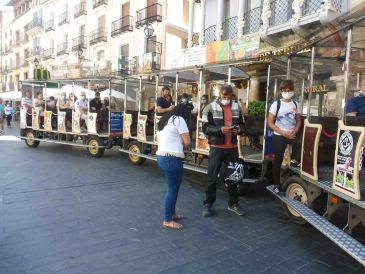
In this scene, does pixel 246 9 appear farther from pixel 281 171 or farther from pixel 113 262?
pixel 113 262

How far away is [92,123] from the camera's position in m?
10.8

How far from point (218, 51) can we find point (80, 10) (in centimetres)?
2087

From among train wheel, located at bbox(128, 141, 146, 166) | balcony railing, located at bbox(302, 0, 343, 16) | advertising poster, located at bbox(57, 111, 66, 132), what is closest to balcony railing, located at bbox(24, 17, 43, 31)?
advertising poster, located at bbox(57, 111, 66, 132)

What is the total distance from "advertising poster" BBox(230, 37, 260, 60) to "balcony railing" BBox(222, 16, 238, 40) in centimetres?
116

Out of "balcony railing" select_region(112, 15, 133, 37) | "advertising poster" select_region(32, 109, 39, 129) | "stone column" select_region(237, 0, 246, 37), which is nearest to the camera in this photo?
"advertising poster" select_region(32, 109, 39, 129)

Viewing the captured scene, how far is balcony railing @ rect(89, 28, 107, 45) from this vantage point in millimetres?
27922

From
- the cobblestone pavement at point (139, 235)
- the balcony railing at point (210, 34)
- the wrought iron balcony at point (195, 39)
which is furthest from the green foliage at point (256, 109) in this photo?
the wrought iron balcony at point (195, 39)

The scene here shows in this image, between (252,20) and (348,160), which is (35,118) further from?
(348,160)

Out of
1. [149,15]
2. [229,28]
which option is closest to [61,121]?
[229,28]

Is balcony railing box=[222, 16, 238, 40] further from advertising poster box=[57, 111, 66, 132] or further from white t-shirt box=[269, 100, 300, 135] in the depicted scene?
white t-shirt box=[269, 100, 300, 135]

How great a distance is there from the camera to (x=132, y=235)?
175 inches

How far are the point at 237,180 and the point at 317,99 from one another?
287 inches

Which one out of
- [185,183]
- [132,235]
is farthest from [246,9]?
[132,235]

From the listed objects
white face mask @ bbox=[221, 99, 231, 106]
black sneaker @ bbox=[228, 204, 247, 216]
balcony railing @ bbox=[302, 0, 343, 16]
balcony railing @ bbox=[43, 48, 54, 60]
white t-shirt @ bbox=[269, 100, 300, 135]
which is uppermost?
balcony railing @ bbox=[43, 48, 54, 60]
